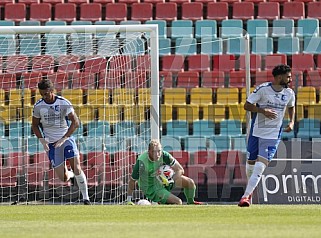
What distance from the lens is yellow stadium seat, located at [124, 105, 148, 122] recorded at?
53.8 feet

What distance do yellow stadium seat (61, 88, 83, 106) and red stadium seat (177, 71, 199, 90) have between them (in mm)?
2091

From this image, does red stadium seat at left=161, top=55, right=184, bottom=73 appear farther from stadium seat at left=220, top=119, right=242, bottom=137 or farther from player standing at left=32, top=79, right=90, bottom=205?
player standing at left=32, top=79, right=90, bottom=205

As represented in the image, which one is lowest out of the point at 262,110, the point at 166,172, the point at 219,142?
the point at 166,172

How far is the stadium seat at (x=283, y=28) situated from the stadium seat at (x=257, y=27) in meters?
0.25

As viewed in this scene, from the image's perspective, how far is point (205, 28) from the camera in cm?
2038

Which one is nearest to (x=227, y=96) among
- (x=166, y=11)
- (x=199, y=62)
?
(x=199, y=62)

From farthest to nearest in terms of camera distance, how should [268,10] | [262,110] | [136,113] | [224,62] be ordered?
1. [268,10]
2. [224,62]
3. [136,113]
4. [262,110]

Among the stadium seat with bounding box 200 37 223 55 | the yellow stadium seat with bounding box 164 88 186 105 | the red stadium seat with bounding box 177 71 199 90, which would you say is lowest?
the yellow stadium seat with bounding box 164 88 186 105

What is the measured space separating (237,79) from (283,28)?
2321mm

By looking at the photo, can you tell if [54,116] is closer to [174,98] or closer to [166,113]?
[166,113]

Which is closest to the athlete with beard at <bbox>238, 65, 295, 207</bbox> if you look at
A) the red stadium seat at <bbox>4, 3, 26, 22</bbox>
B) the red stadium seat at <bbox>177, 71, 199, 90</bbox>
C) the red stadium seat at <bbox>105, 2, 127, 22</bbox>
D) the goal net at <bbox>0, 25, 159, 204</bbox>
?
the goal net at <bbox>0, 25, 159, 204</bbox>

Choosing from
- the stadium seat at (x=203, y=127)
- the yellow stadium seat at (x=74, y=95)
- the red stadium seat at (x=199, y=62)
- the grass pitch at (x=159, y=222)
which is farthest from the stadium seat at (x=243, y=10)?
the grass pitch at (x=159, y=222)

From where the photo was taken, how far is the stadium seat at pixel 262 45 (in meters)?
19.7

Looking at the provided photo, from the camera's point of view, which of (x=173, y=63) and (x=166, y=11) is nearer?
(x=173, y=63)
